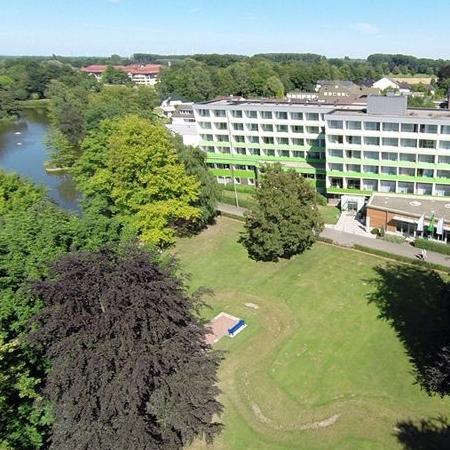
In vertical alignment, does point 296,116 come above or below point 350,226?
above

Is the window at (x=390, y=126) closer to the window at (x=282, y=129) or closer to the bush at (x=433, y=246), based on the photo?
the bush at (x=433, y=246)

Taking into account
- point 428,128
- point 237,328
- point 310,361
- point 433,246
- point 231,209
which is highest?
point 428,128

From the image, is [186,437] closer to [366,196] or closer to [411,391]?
[411,391]

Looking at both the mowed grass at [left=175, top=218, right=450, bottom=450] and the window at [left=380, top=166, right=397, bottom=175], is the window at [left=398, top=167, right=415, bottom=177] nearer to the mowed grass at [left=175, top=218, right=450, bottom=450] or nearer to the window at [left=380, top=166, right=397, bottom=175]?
the window at [left=380, top=166, right=397, bottom=175]

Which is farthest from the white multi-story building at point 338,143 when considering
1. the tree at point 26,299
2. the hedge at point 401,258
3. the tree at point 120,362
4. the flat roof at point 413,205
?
the tree at point 120,362

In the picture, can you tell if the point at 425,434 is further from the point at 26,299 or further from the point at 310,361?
the point at 26,299

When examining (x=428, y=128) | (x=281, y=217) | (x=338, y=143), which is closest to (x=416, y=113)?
(x=428, y=128)

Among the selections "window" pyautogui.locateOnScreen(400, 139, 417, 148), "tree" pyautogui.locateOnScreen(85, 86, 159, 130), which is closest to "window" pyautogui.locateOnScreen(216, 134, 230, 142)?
"tree" pyautogui.locateOnScreen(85, 86, 159, 130)
